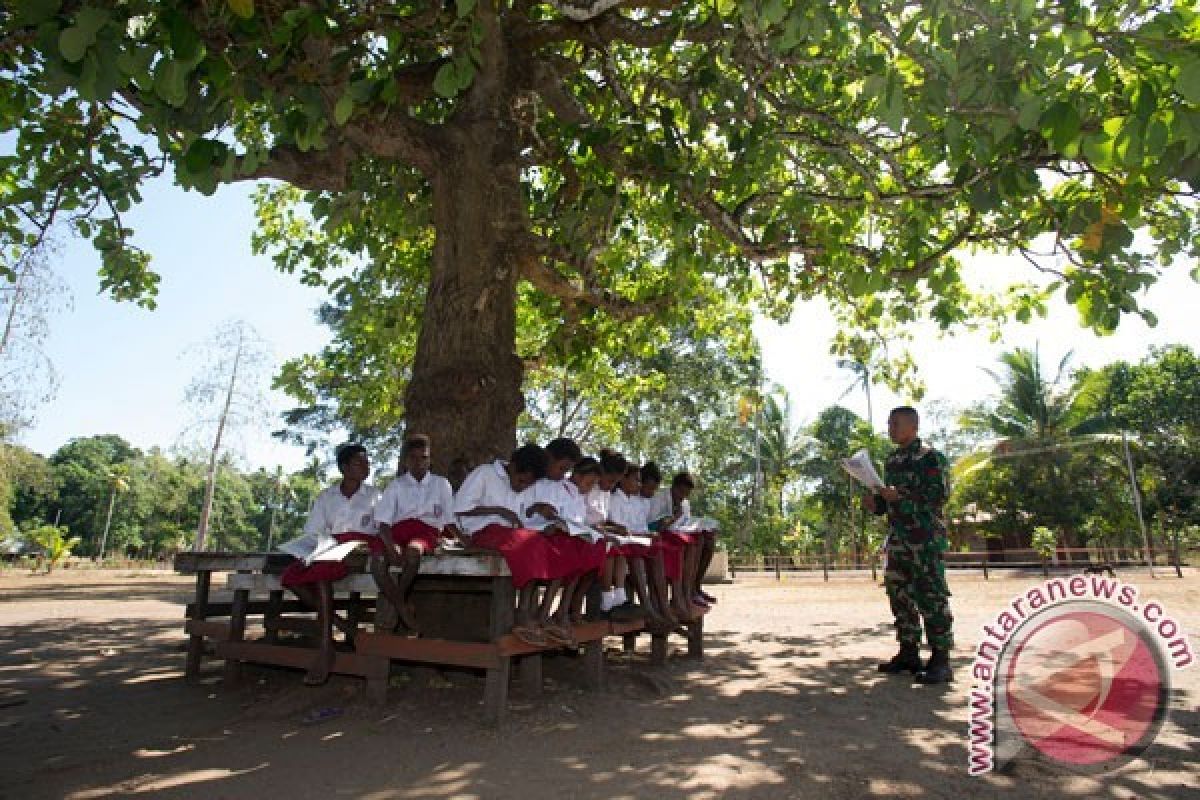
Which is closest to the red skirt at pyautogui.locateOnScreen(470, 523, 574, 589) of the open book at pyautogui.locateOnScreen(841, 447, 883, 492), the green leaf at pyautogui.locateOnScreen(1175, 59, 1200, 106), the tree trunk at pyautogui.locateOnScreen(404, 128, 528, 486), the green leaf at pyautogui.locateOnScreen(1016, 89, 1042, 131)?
the tree trunk at pyautogui.locateOnScreen(404, 128, 528, 486)

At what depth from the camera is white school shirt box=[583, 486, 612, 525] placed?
5.86m

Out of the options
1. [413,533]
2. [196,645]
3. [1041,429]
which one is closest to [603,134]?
[413,533]

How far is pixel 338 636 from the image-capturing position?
24.4ft

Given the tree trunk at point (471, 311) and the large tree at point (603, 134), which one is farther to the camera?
the tree trunk at point (471, 311)

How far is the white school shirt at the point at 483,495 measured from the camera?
16.8 ft

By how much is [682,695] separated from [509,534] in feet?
6.18

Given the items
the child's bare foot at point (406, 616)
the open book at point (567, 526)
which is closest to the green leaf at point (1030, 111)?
the open book at point (567, 526)

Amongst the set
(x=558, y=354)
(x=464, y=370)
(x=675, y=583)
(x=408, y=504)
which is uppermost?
(x=558, y=354)

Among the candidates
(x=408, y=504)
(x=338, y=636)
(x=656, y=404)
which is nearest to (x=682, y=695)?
(x=408, y=504)

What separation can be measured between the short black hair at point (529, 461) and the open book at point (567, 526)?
38cm

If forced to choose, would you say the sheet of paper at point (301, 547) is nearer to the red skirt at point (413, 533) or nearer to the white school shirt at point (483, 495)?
the red skirt at point (413, 533)

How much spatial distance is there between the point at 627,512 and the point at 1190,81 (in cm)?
516

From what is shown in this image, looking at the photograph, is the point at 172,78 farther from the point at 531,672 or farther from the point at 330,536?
the point at 531,672

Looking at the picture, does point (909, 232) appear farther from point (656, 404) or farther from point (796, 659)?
point (656, 404)
